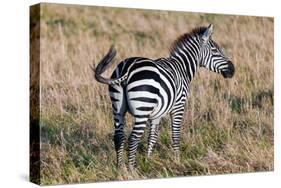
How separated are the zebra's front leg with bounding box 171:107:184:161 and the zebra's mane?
2.66 feet

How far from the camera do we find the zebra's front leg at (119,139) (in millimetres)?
10242

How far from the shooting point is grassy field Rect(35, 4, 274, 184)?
988 cm

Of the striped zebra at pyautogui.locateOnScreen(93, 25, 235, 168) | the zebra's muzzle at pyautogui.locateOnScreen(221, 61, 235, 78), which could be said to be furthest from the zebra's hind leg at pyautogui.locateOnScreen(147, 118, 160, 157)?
the zebra's muzzle at pyautogui.locateOnScreen(221, 61, 235, 78)

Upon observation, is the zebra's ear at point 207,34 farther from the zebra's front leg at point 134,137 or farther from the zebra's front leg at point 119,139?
the zebra's front leg at point 119,139

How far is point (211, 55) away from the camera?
11.1 meters

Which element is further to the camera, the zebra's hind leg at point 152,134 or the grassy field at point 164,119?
the zebra's hind leg at point 152,134

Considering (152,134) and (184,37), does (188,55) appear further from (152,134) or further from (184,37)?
(152,134)

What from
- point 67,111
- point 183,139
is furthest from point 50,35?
point 183,139

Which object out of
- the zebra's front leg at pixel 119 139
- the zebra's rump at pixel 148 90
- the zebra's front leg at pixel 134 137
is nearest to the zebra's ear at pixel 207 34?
the zebra's rump at pixel 148 90

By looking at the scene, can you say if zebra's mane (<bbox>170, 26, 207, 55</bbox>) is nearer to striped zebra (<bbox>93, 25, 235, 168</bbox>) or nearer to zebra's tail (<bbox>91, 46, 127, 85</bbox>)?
striped zebra (<bbox>93, 25, 235, 168</bbox>)

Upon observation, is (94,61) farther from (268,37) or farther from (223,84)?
(268,37)

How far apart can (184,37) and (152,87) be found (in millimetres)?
1001

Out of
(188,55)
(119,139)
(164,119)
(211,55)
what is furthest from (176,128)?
(211,55)

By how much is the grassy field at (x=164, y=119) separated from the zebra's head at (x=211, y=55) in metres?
0.10
